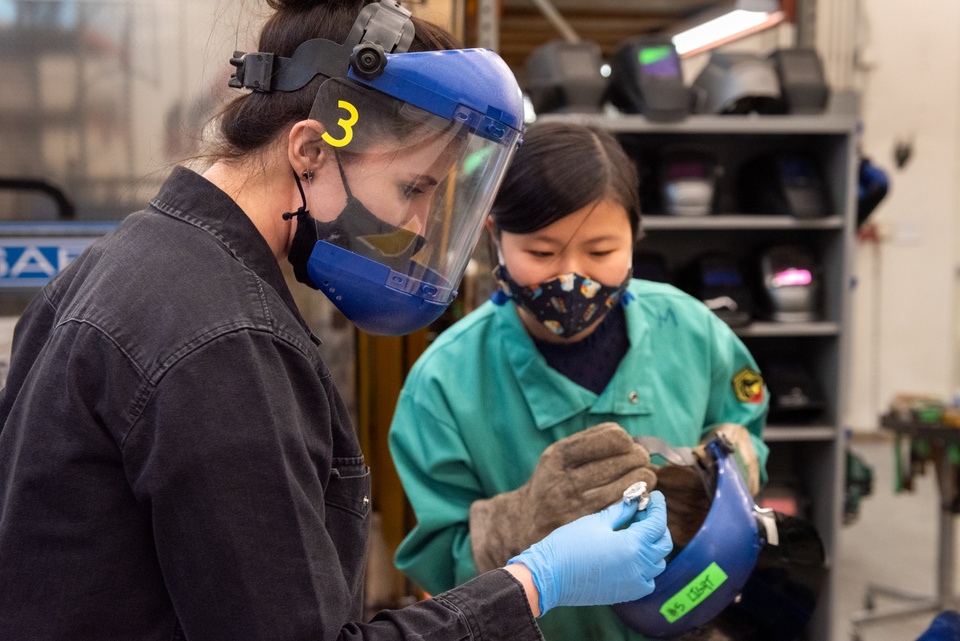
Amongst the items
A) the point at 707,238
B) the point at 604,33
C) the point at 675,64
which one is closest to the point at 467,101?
the point at 675,64

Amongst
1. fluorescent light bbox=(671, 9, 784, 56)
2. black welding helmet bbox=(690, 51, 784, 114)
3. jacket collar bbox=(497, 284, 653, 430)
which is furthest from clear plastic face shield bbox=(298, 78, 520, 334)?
fluorescent light bbox=(671, 9, 784, 56)

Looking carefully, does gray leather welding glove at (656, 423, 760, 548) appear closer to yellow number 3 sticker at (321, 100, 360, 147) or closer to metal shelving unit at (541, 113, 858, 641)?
yellow number 3 sticker at (321, 100, 360, 147)

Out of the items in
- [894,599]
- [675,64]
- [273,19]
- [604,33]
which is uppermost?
[604,33]

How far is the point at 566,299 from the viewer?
1.47 metres

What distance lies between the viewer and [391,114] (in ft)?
3.20

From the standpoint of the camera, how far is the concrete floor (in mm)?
3979

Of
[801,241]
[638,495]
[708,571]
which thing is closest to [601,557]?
[638,495]

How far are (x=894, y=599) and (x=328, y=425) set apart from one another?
167 inches

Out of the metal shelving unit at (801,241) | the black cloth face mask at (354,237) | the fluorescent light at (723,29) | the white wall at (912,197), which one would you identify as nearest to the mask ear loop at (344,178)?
the black cloth face mask at (354,237)

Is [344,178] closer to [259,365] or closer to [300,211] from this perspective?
[300,211]

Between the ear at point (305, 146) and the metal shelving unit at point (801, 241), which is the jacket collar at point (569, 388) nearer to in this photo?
the ear at point (305, 146)

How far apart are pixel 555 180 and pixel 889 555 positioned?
4481 millimetres

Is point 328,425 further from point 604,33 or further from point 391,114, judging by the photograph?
point 604,33

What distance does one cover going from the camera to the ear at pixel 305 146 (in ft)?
3.10
